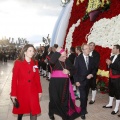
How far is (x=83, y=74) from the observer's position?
712cm

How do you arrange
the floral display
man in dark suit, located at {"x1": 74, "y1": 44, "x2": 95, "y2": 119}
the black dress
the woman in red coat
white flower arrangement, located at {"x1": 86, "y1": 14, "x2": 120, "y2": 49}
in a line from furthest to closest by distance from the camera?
the floral display, white flower arrangement, located at {"x1": 86, "y1": 14, "x2": 120, "y2": 49}, man in dark suit, located at {"x1": 74, "y1": 44, "x2": 95, "y2": 119}, the black dress, the woman in red coat

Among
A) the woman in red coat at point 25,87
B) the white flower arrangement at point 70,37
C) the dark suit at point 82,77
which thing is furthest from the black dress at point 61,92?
the white flower arrangement at point 70,37

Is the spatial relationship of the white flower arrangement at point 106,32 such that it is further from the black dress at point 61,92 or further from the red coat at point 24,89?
the red coat at point 24,89

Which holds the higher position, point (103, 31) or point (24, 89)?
point (103, 31)

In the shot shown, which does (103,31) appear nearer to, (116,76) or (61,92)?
(116,76)

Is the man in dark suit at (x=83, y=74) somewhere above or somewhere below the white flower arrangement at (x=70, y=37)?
below

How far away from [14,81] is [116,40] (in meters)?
6.56

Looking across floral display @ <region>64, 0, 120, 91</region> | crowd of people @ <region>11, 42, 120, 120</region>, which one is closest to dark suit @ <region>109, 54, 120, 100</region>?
crowd of people @ <region>11, 42, 120, 120</region>

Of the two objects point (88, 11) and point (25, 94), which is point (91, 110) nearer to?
point (25, 94)

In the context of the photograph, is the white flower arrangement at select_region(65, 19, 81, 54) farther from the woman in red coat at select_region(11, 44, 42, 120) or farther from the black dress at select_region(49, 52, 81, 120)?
the woman in red coat at select_region(11, 44, 42, 120)

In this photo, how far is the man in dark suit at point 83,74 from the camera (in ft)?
23.2

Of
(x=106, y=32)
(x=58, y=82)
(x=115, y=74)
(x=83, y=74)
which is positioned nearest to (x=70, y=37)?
(x=106, y=32)

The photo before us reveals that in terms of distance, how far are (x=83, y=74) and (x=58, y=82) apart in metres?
0.82

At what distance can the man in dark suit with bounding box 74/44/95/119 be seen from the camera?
278 inches
